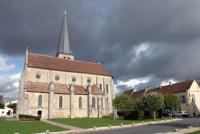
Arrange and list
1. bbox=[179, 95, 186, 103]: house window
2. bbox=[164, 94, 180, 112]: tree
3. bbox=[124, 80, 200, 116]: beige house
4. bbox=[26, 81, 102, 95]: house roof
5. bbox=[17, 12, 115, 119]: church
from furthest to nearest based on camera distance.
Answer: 1. bbox=[179, 95, 186, 103]: house window
2. bbox=[124, 80, 200, 116]: beige house
3. bbox=[164, 94, 180, 112]: tree
4. bbox=[26, 81, 102, 95]: house roof
5. bbox=[17, 12, 115, 119]: church

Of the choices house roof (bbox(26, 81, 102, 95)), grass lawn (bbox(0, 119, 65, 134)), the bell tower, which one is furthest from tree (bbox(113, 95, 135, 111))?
grass lawn (bbox(0, 119, 65, 134))

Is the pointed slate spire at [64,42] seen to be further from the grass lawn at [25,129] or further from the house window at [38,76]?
the grass lawn at [25,129]

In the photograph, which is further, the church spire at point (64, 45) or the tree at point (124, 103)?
the church spire at point (64, 45)

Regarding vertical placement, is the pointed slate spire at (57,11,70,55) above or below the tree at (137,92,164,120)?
above

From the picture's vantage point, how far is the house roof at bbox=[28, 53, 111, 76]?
187 feet

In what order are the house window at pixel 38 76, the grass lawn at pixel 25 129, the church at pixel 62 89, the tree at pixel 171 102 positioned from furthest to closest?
the tree at pixel 171 102, the house window at pixel 38 76, the church at pixel 62 89, the grass lawn at pixel 25 129

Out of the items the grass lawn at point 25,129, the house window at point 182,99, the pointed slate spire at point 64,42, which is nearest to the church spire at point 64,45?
the pointed slate spire at point 64,42

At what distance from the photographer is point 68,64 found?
62.4 metres

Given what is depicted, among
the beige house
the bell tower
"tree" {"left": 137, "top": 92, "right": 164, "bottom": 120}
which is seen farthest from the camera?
the bell tower

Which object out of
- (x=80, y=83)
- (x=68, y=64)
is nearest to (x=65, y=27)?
(x=68, y=64)

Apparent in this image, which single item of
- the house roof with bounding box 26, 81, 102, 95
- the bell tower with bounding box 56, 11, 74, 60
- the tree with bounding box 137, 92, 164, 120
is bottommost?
the tree with bounding box 137, 92, 164, 120

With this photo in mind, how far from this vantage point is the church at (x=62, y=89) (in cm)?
5187

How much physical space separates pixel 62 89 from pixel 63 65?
7304 mm

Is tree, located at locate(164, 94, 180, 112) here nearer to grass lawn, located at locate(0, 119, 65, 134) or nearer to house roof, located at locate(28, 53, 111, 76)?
house roof, located at locate(28, 53, 111, 76)
